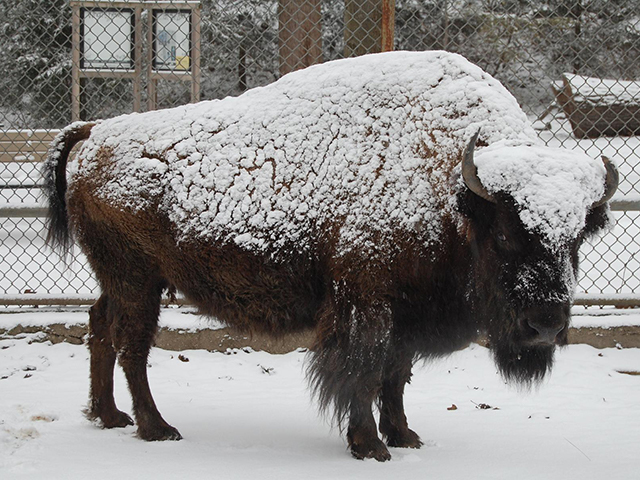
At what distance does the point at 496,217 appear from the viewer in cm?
292

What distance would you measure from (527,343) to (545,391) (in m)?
1.76

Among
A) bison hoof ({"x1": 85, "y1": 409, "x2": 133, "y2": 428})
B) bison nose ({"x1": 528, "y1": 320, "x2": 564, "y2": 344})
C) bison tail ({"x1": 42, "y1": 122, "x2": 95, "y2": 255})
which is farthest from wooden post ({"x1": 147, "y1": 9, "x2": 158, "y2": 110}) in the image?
bison nose ({"x1": 528, "y1": 320, "x2": 564, "y2": 344})

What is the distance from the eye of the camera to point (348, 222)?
3.18 m

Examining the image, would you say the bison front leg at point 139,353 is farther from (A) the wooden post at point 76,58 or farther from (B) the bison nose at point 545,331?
(A) the wooden post at point 76,58

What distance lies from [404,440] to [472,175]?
141 cm

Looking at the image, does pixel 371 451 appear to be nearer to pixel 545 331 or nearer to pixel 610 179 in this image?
pixel 545 331

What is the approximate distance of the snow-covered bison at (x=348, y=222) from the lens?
2.88 metres

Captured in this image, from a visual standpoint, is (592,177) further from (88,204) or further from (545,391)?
(88,204)

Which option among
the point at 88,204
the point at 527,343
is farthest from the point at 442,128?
the point at 88,204

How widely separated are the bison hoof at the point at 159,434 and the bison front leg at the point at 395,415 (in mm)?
1034

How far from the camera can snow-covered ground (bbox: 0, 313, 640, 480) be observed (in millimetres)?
3023

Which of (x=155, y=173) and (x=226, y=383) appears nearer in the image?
(x=155, y=173)

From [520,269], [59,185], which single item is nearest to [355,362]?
[520,269]

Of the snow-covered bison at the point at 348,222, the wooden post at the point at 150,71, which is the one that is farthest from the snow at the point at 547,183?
the wooden post at the point at 150,71
